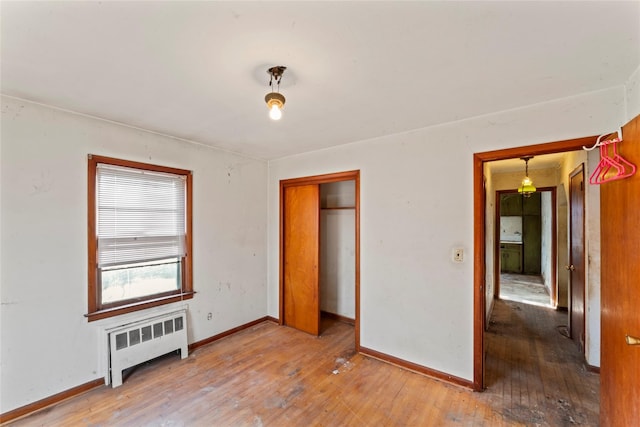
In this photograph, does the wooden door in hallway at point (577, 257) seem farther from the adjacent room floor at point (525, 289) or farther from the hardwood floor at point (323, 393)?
the adjacent room floor at point (525, 289)

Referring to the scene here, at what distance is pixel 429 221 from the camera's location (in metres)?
2.62

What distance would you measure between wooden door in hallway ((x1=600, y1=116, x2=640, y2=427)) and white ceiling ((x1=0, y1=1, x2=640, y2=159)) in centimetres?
63

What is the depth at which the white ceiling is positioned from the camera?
1.19m

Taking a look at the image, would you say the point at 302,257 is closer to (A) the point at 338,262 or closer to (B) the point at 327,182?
(A) the point at 338,262

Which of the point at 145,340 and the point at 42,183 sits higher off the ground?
the point at 42,183

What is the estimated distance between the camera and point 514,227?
835cm

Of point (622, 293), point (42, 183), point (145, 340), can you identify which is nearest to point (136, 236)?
point (42, 183)

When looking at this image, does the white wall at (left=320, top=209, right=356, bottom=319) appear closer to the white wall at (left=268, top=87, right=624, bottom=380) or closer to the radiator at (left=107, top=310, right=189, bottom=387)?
the white wall at (left=268, top=87, right=624, bottom=380)

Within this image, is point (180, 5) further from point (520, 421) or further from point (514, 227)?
point (514, 227)

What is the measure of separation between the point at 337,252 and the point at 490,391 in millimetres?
2393

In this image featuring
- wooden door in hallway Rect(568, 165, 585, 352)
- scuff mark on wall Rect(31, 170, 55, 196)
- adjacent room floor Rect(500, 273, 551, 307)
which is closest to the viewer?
scuff mark on wall Rect(31, 170, 55, 196)

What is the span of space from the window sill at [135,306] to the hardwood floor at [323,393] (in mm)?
605

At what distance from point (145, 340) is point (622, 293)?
11.9 ft

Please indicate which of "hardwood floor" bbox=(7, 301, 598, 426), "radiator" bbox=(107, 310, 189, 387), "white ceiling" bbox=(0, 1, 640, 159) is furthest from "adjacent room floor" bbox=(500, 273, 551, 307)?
"radiator" bbox=(107, 310, 189, 387)
